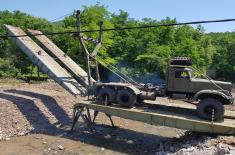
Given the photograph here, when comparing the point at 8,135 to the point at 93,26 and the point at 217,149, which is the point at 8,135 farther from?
the point at 93,26

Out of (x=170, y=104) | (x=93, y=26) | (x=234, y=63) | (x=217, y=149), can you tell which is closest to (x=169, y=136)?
(x=170, y=104)

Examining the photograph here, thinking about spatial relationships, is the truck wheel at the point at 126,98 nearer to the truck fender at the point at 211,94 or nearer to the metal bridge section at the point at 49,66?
the truck fender at the point at 211,94

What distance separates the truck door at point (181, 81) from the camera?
16.5 meters

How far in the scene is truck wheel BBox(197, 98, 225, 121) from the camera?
15.4 metres

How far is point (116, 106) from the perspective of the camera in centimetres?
1833

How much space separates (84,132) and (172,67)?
6.15 m

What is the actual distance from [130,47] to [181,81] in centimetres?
3207

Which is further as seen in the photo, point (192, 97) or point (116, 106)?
point (116, 106)

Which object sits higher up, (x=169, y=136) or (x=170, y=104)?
(x=170, y=104)

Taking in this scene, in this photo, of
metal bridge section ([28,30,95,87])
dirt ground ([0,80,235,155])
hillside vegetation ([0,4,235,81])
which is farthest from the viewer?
hillside vegetation ([0,4,235,81])

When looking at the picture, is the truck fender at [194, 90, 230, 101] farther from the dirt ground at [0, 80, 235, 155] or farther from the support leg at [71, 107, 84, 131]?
the support leg at [71, 107, 84, 131]

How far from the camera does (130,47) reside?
48312 millimetres

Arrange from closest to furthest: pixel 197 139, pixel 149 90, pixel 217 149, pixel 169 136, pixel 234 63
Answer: pixel 217 149, pixel 197 139, pixel 149 90, pixel 169 136, pixel 234 63

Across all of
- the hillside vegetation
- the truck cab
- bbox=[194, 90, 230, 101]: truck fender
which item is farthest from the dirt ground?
the hillside vegetation
